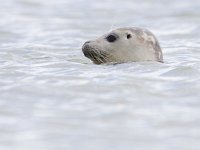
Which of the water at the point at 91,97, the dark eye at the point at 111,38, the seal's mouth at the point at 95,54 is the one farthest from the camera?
the dark eye at the point at 111,38

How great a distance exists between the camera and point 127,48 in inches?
447

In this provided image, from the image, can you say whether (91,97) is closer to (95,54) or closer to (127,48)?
(95,54)

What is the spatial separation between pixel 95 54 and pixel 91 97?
2318 millimetres

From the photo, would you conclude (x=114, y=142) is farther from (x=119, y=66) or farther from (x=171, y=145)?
(x=119, y=66)

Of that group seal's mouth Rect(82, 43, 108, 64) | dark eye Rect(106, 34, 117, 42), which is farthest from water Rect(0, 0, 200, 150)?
dark eye Rect(106, 34, 117, 42)

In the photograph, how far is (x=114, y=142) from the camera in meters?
7.22

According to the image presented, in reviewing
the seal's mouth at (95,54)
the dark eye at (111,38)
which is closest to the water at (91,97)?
the seal's mouth at (95,54)

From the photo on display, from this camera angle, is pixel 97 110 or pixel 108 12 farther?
pixel 108 12

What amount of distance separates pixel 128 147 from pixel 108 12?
1235cm

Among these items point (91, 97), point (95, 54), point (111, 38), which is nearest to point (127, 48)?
point (111, 38)

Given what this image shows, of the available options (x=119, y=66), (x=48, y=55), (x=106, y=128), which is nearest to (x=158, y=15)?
(x=48, y=55)

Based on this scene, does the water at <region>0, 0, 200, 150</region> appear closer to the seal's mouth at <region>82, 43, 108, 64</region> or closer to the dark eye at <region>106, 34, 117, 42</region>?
the seal's mouth at <region>82, 43, 108, 64</region>

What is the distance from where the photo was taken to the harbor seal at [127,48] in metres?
11.2

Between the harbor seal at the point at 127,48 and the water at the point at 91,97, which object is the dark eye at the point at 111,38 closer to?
the harbor seal at the point at 127,48
